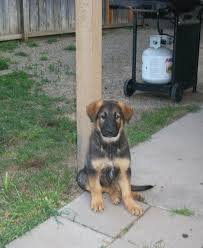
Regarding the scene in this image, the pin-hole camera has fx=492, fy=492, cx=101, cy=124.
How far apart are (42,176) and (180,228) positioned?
1.40 meters

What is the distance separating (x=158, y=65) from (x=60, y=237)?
393 centimetres

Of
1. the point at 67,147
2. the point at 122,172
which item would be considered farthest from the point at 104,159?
the point at 67,147

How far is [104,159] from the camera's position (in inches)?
143

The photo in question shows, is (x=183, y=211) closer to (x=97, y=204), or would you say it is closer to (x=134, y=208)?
(x=134, y=208)

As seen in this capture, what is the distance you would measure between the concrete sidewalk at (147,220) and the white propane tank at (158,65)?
2316 millimetres

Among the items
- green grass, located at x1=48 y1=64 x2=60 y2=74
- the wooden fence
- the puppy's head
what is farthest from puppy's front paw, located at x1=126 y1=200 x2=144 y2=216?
the wooden fence

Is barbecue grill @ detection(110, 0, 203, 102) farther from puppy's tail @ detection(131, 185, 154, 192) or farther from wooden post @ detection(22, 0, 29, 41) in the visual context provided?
wooden post @ detection(22, 0, 29, 41)

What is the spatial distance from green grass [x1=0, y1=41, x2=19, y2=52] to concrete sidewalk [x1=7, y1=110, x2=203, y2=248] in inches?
273

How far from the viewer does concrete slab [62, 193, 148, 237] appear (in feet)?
11.5

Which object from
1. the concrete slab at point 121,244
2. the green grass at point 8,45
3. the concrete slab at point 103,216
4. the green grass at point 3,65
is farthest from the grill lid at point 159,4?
the green grass at point 8,45

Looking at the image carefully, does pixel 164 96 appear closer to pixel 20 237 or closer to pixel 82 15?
pixel 82 15

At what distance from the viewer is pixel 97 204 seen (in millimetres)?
3734

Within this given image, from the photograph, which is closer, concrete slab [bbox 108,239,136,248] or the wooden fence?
concrete slab [bbox 108,239,136,248]

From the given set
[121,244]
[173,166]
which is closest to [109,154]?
[121,244]
